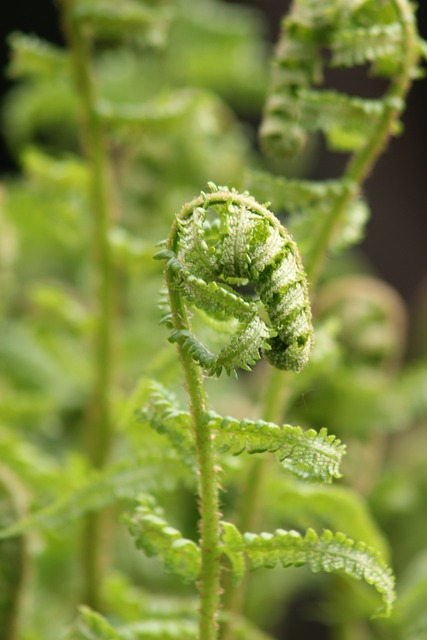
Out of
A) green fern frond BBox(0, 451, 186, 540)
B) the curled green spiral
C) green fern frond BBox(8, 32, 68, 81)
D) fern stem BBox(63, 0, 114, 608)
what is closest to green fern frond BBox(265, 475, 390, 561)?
green fern frond BBox(0, 451, 186, 540)

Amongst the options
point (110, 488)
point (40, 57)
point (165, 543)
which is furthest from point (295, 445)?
point (40, 57)

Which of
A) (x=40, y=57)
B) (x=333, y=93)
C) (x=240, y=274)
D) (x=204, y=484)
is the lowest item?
(x=204, y=484)

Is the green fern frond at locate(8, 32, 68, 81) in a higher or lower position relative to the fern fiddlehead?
higher

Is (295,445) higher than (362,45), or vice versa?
(362,45)

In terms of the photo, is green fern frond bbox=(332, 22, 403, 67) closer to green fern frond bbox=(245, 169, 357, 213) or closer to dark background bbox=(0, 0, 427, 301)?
green fern frond bbox=(245, 169, 357, 213)

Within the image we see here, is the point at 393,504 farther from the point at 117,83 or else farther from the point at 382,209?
the point at 382,209

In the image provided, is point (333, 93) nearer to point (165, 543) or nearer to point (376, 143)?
point (376, 143)
